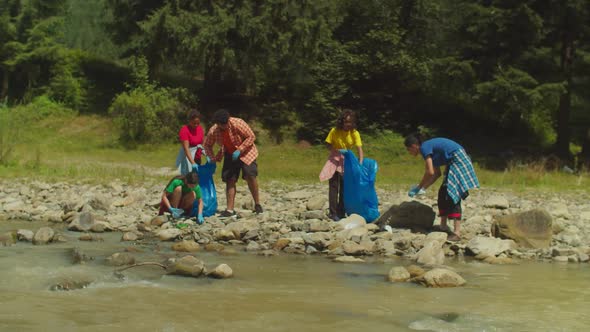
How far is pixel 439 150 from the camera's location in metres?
9.73

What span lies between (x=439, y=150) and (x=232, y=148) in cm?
332

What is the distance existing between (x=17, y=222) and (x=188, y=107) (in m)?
16.3

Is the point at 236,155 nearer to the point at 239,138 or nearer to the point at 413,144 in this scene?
the point at 239,138

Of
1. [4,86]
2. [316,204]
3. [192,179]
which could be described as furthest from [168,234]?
[4,86]

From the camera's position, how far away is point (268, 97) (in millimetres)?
30812

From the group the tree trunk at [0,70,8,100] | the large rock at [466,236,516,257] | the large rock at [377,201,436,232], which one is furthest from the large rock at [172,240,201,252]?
the tree trunk at [0,70,8,100]

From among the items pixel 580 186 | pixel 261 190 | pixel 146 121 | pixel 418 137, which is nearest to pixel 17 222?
pixel 261 190

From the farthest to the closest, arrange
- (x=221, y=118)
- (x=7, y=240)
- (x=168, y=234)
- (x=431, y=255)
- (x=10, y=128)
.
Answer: (x=10, y=128)
(x=221, y=118)
(x=168, y=234)
(x=7, y=240)
(x=431, y=255)

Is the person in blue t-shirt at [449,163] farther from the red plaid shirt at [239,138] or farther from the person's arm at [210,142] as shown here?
the person's arm at [210,142]

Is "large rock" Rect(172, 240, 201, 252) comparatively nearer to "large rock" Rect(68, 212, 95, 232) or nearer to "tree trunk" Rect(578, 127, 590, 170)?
"large rock" Rect(68, 212, 95, 232)

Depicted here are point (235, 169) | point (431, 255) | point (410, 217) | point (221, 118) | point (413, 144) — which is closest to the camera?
point (431, 255)

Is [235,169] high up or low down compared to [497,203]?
up

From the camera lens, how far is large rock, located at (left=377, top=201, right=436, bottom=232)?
10.6 m

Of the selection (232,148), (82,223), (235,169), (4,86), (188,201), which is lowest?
(82,223)
